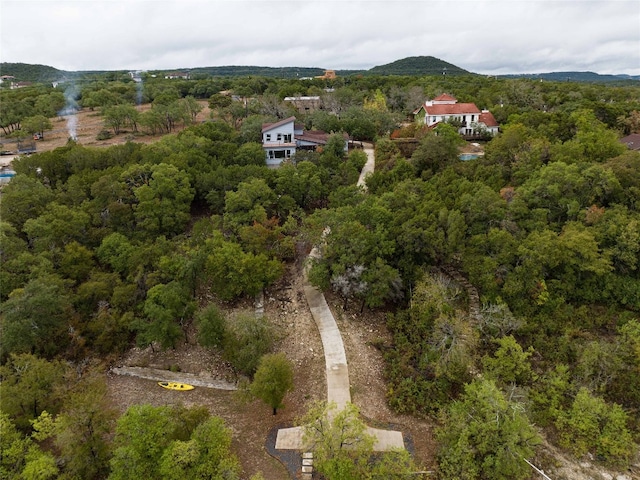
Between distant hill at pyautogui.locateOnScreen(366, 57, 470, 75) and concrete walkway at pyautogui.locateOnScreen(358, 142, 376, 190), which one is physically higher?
distant hill at pyautogui.locateOnScreen(366, 57, 470, 75)

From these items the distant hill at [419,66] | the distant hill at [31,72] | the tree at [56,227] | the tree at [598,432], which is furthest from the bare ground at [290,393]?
the distant hill at [419,66]

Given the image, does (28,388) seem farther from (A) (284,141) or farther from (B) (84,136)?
(B) (84,136)

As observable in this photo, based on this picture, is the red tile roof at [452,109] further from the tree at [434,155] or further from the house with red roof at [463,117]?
the tree at [434,155]

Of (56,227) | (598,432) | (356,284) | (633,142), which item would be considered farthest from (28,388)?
(633,142)

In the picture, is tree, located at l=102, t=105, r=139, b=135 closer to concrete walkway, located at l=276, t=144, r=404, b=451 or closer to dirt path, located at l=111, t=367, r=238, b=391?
concrete walkway, located at l=276, t=144, r=404, b=451

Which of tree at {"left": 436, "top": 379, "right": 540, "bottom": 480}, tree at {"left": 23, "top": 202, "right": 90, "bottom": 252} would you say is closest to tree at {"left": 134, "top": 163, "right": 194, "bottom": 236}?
tree at {"left": 23, "top": 202, "right": 90, "bottom": 252}

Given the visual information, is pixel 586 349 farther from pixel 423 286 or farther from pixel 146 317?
pixel 146 317
